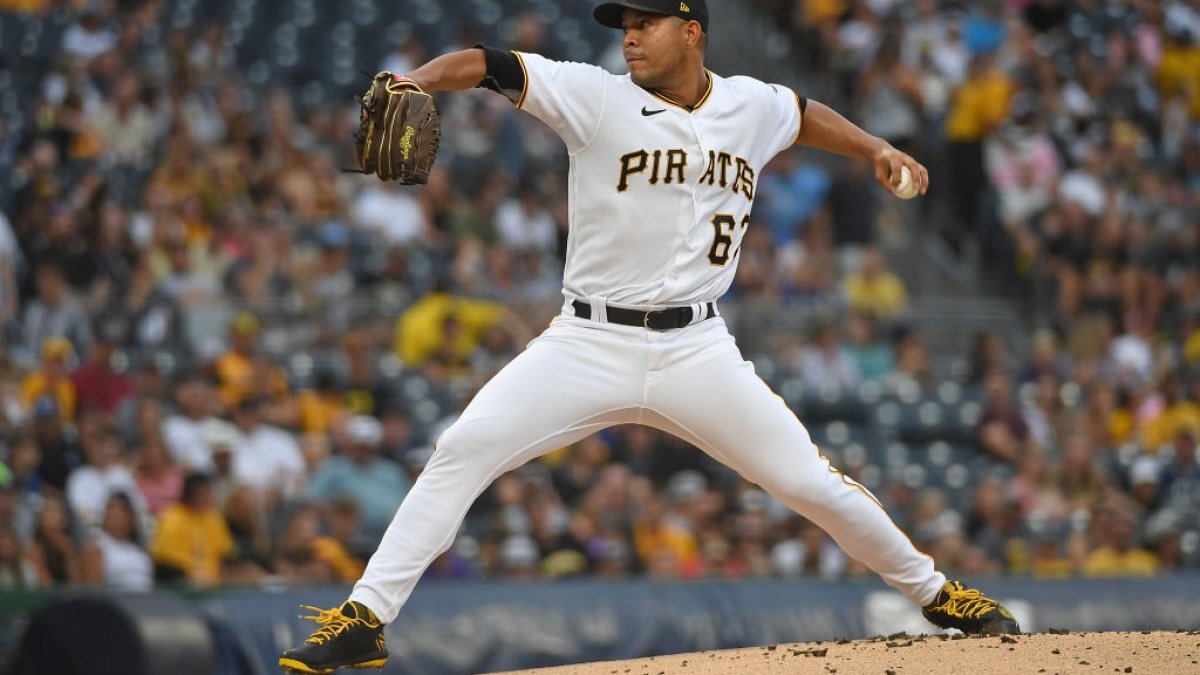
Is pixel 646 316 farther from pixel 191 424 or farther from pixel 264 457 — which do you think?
pixel 191 424

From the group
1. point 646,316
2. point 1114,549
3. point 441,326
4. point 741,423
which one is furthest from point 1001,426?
point 646,316

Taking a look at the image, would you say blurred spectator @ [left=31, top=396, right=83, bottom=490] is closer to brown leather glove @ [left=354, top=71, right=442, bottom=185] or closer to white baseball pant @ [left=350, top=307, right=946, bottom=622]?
white baseball pant @ [left=350, top=307, right=946, bottom=622]

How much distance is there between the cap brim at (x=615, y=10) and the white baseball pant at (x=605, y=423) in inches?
31.9

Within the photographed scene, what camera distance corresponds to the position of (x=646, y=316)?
4672 mm

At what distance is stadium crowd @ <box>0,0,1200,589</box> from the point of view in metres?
8.34

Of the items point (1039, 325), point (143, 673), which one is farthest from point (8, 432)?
point (1039, 325)

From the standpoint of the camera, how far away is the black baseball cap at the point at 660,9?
465 cm

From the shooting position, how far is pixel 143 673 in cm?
571

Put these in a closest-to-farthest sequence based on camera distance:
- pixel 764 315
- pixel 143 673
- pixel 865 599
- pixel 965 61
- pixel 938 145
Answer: pixel 143 673 < pixel 865 599 < pixel 764 315 < pixel 938 145 < pixel 965 61

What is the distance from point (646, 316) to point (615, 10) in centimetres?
81

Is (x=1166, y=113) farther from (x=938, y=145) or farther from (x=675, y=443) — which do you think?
(x=675, y=443)

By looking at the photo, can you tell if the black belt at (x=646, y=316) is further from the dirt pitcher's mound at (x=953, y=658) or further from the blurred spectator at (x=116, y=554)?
the blurred spectator at (x=116, y=554)

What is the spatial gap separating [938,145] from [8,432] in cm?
689

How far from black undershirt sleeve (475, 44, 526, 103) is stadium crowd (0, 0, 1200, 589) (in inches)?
143
